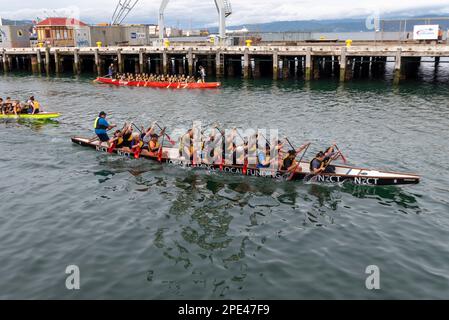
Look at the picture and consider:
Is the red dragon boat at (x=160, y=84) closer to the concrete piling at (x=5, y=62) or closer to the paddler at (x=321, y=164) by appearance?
the concrete piling at (x=5, y=62)

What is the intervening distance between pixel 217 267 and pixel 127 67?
2191 inches

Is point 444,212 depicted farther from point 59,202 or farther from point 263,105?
point 263,105

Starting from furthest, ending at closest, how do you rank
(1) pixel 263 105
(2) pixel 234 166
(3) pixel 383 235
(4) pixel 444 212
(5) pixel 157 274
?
(1) pixel 263 105 < (2) pixel 234 166 < (4) pixel 444 212 < (3) pixel 383 235 < (5) pixel 157 274

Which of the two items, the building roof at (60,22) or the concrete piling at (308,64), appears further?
the building roof at (60,22)

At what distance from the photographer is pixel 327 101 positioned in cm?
3656

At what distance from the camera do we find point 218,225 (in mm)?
14867

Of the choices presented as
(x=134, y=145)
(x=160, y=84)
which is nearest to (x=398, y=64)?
(x=160, y=84)

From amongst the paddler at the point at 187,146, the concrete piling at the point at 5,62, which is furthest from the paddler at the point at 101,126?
the concrete piling at the point at 5,62


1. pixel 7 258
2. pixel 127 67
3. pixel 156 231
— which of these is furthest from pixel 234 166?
pixel 127 67

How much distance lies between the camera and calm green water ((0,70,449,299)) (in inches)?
457

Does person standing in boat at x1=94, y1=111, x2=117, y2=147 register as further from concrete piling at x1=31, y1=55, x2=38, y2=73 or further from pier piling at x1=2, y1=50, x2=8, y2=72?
pier piling at x1=2, y1=50, x2=8, y2=72

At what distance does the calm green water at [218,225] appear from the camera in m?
11.6

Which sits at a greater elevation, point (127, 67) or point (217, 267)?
point (127, 67)

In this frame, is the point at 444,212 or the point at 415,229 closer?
the point at 415,229
